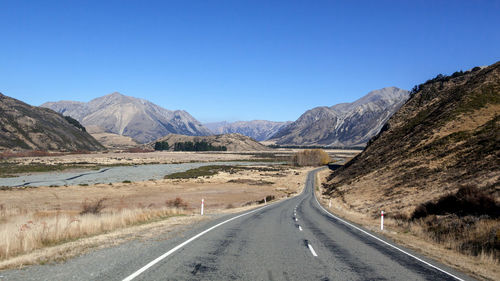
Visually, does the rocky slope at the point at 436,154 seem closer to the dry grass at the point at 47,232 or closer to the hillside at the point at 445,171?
the hillside at the point at 445,171

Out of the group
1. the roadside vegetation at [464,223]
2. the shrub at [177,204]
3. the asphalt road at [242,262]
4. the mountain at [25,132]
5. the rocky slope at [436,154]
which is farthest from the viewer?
the mountain at [25,132]

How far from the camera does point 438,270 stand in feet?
31.6

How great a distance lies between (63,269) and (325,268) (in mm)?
6182

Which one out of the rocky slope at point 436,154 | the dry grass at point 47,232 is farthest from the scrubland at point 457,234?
the dry grass at point 47,232

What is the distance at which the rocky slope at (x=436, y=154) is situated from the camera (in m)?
33.4

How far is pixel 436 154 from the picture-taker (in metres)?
47.0

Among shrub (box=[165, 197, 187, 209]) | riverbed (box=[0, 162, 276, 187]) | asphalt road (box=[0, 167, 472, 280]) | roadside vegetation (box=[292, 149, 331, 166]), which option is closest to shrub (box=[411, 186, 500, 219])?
asphalt road (box=[0, 167, 472, 280])

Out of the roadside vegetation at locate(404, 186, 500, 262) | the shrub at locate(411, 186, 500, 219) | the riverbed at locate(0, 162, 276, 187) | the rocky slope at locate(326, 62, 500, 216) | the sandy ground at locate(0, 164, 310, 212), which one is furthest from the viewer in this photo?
the riverbed at locate(0, 162, 276, 187)

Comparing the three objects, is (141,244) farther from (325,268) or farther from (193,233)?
(325,268)

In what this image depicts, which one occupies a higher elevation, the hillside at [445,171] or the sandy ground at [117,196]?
the hillside at [445,171]

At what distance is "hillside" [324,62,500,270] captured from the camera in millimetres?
17266

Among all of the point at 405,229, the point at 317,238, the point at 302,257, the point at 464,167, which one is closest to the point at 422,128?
the point at 464,167

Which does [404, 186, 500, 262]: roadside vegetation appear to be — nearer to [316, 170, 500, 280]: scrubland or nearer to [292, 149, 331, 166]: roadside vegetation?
[316, 170, 500, 280]: scrubland

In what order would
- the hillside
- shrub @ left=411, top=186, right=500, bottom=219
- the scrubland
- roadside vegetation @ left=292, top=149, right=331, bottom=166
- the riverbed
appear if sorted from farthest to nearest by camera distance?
1. roadside vegetation @ left=292, top=149, right=331, bottom=166
2. the riverbed
3. shrub @ left=411, top=186, right=500, bottom=219
4. the hillside
5. the scrubland
